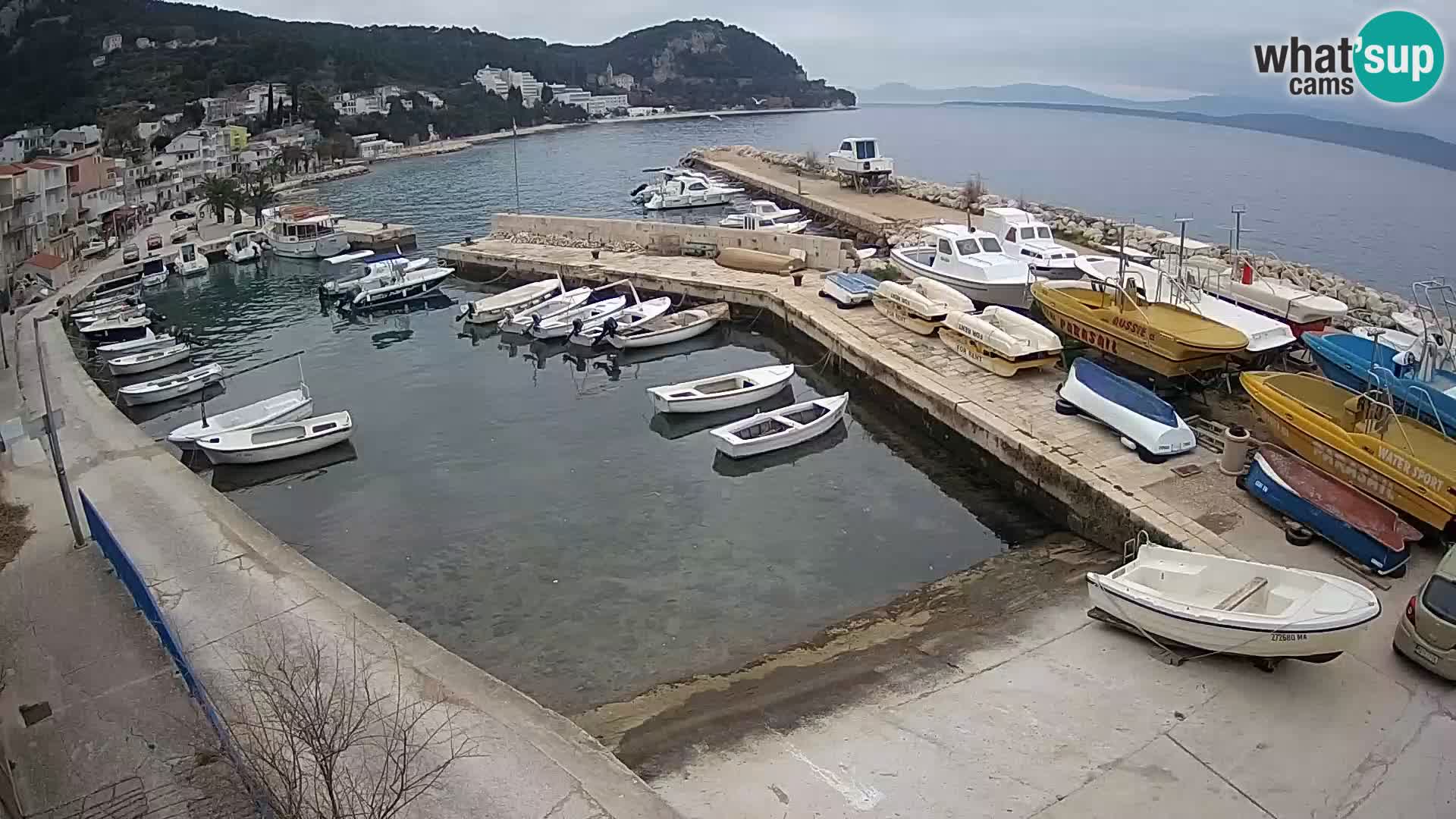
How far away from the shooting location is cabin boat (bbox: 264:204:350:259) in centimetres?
4097

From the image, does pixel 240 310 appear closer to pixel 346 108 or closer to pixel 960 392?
pixel 960 392

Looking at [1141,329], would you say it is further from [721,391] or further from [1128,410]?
[721,391]

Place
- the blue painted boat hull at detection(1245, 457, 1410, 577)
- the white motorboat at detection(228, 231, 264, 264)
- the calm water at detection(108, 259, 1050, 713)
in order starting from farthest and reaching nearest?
the white motorboat at detection(228, 231, 264, 264), the calm water at detection(108, 259, 1050, 713), the blue painted boat hull at detection(1245, 457, 1410, 577)

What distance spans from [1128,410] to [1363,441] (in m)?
3.48

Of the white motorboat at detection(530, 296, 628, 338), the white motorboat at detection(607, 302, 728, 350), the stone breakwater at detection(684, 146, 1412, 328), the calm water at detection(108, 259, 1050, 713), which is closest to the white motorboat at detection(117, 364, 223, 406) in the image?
the calm water at detection(108, 259, 1050, 713)

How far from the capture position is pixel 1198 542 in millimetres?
12148

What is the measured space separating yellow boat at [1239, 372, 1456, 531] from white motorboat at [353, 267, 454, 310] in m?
26.2

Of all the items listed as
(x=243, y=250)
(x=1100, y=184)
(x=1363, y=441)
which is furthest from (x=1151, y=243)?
(x=1100, y=184)

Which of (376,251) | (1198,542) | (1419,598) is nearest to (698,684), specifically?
(1198,542)

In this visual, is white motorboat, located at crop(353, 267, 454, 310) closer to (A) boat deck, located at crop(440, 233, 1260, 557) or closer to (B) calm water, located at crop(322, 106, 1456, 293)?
(A) boat deck, located at crop(440, 233, 1260, 557)

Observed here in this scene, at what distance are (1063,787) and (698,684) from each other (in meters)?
4.48

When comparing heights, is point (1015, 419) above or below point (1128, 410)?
below

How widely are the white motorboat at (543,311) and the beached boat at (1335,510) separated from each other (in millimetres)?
19237

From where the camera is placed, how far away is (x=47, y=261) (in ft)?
112
